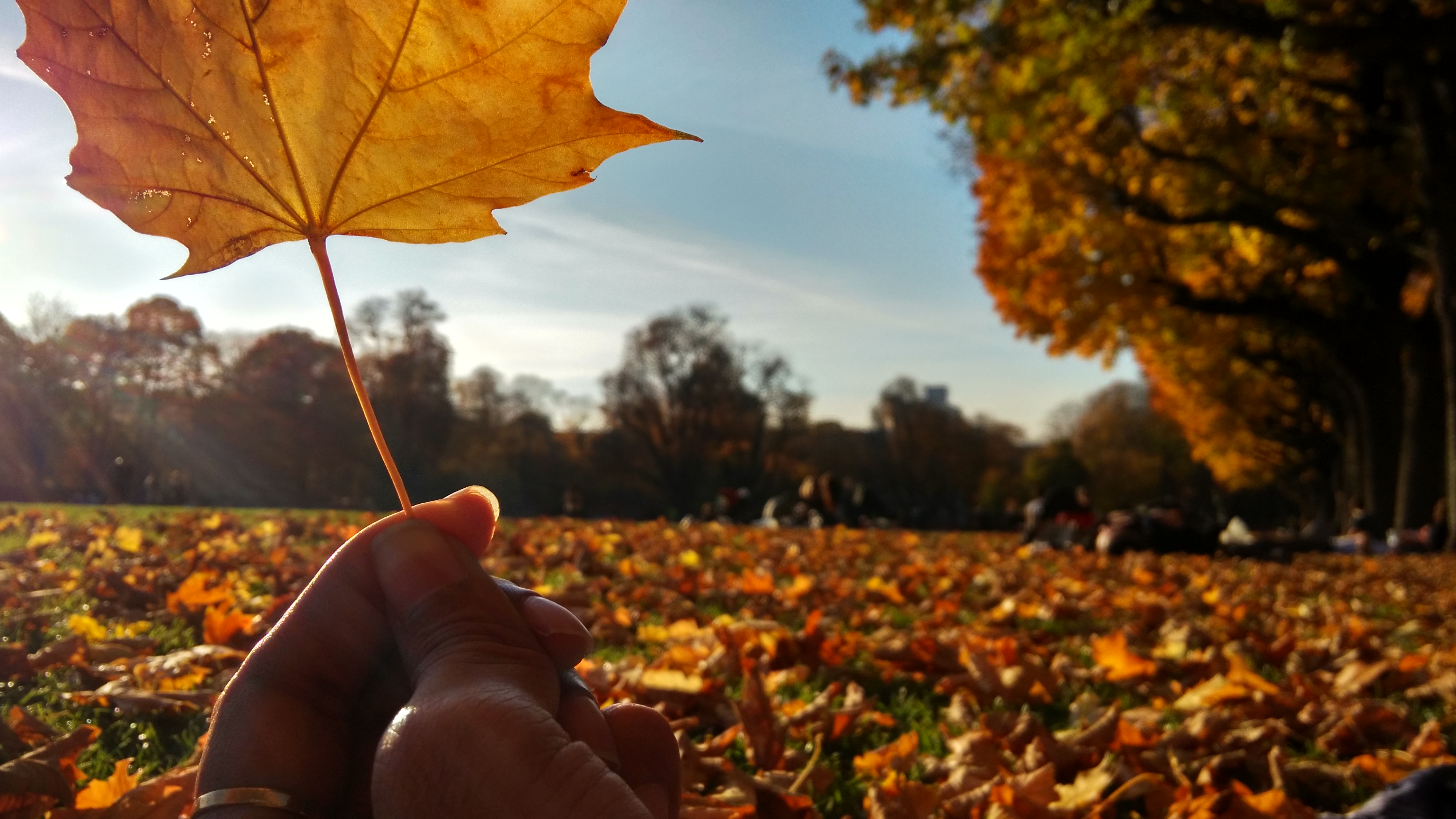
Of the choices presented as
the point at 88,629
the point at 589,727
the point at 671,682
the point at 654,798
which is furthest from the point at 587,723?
the point at 88,629

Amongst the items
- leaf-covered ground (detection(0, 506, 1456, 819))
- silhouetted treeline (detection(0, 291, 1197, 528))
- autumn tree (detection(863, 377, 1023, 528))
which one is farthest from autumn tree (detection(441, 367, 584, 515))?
leaf-covered ground (detection(0, 506, 1456, 819))

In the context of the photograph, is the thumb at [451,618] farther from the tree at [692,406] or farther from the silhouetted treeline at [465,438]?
the tree at [692,406]

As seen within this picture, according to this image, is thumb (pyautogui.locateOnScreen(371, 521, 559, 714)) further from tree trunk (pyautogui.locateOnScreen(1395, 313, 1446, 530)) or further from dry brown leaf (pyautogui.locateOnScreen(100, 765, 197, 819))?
tree trunk (pyautogui.locateOnScreen(1395, 313, 1446, 530))

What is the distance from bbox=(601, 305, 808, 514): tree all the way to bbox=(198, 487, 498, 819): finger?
4600 cm

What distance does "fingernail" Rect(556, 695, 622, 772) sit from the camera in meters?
0.82

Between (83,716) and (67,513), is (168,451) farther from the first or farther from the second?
(83,716)

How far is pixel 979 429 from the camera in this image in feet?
184

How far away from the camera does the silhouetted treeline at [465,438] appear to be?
25578mm

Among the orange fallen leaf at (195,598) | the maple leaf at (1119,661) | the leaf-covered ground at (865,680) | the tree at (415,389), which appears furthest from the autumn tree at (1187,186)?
the tree at (415,389)

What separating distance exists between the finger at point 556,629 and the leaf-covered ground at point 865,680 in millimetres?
530

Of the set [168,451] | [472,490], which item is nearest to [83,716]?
[472,490]

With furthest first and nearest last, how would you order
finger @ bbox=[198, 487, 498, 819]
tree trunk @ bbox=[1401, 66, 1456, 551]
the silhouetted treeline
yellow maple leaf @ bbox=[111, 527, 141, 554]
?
the silhouetted treeline
tree trunk @ bbox=[1401, 66, 1456, 551]
yellow maple leaf @ bbox=[111, 527, 141, 554]
finger @ bbox=[198, 487, 498, 819]

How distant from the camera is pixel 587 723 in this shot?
A: 833 millimetres

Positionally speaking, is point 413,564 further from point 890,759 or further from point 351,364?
point 890,759
